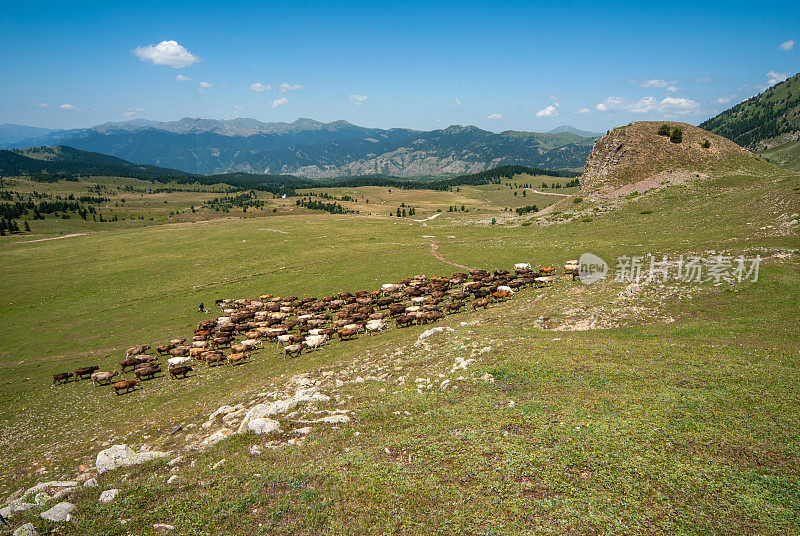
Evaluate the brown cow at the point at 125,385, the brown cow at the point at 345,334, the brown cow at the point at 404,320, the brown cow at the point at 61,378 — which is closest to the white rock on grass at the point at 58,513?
the brown cow at the point at 125,385

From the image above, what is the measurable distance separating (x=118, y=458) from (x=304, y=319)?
22.6 m

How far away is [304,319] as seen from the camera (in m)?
36.6

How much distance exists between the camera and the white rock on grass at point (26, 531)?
33.2 ft

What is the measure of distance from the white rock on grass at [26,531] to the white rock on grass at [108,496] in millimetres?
1549

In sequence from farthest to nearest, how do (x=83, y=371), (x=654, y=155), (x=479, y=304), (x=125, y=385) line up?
1. (x=654, y=155)
2. (x=479, y=304)
3. (x=83, y=371)
4. (x=125, y=385)

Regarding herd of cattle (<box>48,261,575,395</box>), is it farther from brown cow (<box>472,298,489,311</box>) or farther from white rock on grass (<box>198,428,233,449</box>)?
white rock on grass (<box>198,428,233,449</box>)

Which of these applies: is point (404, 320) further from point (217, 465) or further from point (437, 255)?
point (437, 255)

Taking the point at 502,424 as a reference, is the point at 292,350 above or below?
below

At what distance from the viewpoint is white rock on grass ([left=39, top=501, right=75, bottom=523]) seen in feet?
35.5

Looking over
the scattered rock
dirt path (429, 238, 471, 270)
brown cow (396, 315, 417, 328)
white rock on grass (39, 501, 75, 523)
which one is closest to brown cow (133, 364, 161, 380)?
white rock on grass (39, 501, 75, 523)

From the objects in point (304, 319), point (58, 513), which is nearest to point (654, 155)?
point (304, 319)

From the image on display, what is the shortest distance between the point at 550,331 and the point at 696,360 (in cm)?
858

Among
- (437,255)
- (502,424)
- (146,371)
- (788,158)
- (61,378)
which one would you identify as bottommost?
(61,378)

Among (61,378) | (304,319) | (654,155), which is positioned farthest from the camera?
(654,155)
